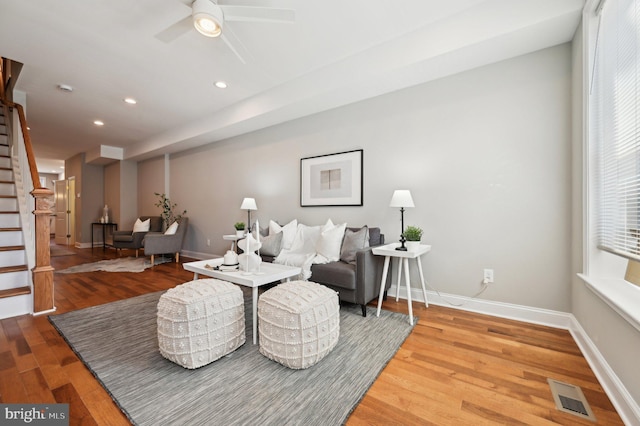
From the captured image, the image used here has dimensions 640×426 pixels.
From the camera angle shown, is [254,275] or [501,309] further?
[501,309]

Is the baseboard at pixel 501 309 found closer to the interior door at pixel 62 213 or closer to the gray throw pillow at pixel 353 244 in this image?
the gray throw pillow at pixel 353 244

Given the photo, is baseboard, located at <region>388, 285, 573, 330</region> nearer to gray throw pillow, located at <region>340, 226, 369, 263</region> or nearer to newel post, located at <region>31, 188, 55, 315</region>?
gray throw pillow, located at <region>340, 226, 369, 263</region>

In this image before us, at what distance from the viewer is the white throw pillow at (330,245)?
2.96m

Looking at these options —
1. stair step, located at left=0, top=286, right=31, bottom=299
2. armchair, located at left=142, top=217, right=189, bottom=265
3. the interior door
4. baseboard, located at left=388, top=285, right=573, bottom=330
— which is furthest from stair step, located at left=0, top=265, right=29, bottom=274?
the interior door

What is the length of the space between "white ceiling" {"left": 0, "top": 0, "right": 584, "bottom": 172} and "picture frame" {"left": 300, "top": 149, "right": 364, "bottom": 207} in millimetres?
712

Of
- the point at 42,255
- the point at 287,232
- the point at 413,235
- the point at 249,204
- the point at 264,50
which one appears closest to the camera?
the point at 413,235

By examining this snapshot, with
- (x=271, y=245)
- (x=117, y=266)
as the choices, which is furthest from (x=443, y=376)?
(x=117, y=266)

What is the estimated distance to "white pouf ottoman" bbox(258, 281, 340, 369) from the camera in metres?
1.67

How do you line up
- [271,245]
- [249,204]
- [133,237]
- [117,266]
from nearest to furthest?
[271,245] → [249,204] → [117,266] → [133,237]

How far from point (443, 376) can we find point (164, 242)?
5045 mm

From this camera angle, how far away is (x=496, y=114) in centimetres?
258

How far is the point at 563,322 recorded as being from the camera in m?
2.27

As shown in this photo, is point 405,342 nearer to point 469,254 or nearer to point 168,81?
point 469,254

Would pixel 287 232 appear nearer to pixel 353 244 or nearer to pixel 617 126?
pixel 353 244
